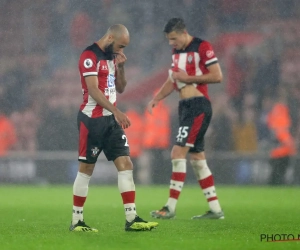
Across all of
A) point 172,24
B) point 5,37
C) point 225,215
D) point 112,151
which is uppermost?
point 5,37

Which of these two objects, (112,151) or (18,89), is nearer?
(112,151)

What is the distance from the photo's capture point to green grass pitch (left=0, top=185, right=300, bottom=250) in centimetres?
560

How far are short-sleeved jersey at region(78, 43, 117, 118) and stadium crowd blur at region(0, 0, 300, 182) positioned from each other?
30.9 feet

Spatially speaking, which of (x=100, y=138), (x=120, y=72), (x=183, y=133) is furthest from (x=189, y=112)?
(x=100, y=138)

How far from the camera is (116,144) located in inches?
257

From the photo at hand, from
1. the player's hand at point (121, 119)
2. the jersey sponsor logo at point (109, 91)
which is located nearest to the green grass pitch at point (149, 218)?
the player's hand at point (121, 119)

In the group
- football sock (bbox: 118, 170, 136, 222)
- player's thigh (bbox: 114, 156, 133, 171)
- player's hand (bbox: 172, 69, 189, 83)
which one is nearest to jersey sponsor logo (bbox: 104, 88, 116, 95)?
player's thigh (bbox: 114, 156, 133, 171)

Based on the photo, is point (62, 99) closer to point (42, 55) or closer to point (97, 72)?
point (42, 55)

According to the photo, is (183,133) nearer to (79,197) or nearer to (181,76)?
(181,76)

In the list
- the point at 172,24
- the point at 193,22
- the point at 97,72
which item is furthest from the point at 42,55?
the point at 97,72

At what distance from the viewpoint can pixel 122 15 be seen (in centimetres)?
1803

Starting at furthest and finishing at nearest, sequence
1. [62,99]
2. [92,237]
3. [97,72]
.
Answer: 1. [62,99]
2. [97,72]
3. [92,237]

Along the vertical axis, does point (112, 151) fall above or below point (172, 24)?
below

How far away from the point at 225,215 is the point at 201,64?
1547 mm
